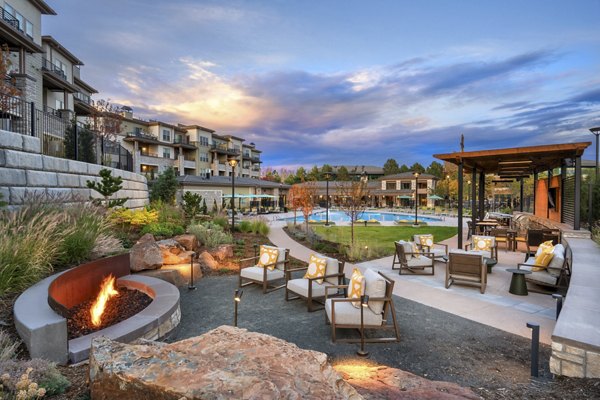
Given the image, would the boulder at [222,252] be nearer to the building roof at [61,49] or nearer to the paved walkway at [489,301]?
the paved walkway at [489,301]

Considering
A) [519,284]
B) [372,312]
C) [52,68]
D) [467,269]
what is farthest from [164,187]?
[519,284]

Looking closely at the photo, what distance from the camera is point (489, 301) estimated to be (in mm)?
6551

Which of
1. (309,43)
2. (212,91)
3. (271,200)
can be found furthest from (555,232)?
(271,200)

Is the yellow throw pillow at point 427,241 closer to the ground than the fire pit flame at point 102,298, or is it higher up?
higher up

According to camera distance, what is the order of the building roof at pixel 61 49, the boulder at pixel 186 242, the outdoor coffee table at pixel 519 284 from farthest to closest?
the building roof at pixel 61 49, the boulder at pixel 186 242, the outdoor coffee table at pixel 519 284

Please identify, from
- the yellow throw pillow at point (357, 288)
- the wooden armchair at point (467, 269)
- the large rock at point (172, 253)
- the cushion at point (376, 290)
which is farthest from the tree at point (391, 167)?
the cushion at point (376, 290)

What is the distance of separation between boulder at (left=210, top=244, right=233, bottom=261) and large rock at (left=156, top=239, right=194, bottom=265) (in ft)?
3.37

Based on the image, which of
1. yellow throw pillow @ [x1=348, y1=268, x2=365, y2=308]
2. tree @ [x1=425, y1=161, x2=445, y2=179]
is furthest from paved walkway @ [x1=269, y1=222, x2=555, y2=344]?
tree @ [x1=425, y1=161, x2=445, y2=179]

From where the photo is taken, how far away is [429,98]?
27719 mm

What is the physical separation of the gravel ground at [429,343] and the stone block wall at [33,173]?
4.53 meters

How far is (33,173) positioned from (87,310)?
4771mm

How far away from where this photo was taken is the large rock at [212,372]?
1.81m

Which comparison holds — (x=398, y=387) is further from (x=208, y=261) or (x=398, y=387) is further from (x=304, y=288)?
(x=208, y=261)

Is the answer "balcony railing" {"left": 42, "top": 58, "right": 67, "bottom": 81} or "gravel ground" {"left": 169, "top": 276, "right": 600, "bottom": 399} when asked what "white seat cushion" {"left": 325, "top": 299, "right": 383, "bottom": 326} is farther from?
"balcony railing" {"left": 42, "top": 58, "right": 67, "bottom": 81}
